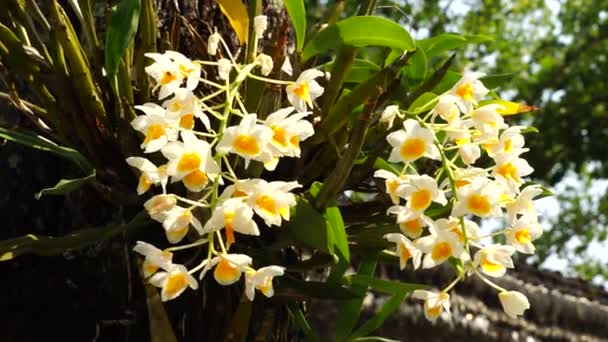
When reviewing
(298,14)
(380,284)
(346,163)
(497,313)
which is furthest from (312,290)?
(497,313)

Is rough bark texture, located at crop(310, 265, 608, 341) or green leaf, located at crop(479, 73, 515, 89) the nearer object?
green leaf, located at crop(479, 73, 515, 89)

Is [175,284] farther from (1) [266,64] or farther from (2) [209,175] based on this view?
(1) [266,64]

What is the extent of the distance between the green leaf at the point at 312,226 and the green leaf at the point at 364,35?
0.17 metres

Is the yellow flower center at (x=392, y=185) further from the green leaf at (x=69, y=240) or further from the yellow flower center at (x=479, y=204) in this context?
the green leaf at (x=69, y=240)

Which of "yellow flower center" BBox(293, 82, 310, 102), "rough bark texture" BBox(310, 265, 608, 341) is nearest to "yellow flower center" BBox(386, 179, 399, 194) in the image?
"yellow flower center" BBox(293, 82, 310, 102)

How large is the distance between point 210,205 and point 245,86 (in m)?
0.17

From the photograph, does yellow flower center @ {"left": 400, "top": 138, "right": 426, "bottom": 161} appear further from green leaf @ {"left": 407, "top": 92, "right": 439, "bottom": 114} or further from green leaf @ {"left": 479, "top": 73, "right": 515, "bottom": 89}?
green leaf @ {"left": 479, "top": 73, "right": 515, "bottom": 89}

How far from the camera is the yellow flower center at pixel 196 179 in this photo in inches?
29.0

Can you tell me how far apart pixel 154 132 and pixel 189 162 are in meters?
0.05

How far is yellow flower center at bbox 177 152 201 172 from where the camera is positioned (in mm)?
732

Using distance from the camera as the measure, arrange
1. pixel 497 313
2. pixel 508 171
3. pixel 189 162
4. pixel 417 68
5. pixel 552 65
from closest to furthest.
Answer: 1. pixel 189 162
2. pixel 508 171
3. pixel 417 68
4. pixel 497 313
5. pixel 552 65

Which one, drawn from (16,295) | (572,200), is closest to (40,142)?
(16,295)

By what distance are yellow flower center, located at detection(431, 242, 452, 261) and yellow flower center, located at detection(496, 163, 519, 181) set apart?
3.5 inches

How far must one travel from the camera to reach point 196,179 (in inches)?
29.0
